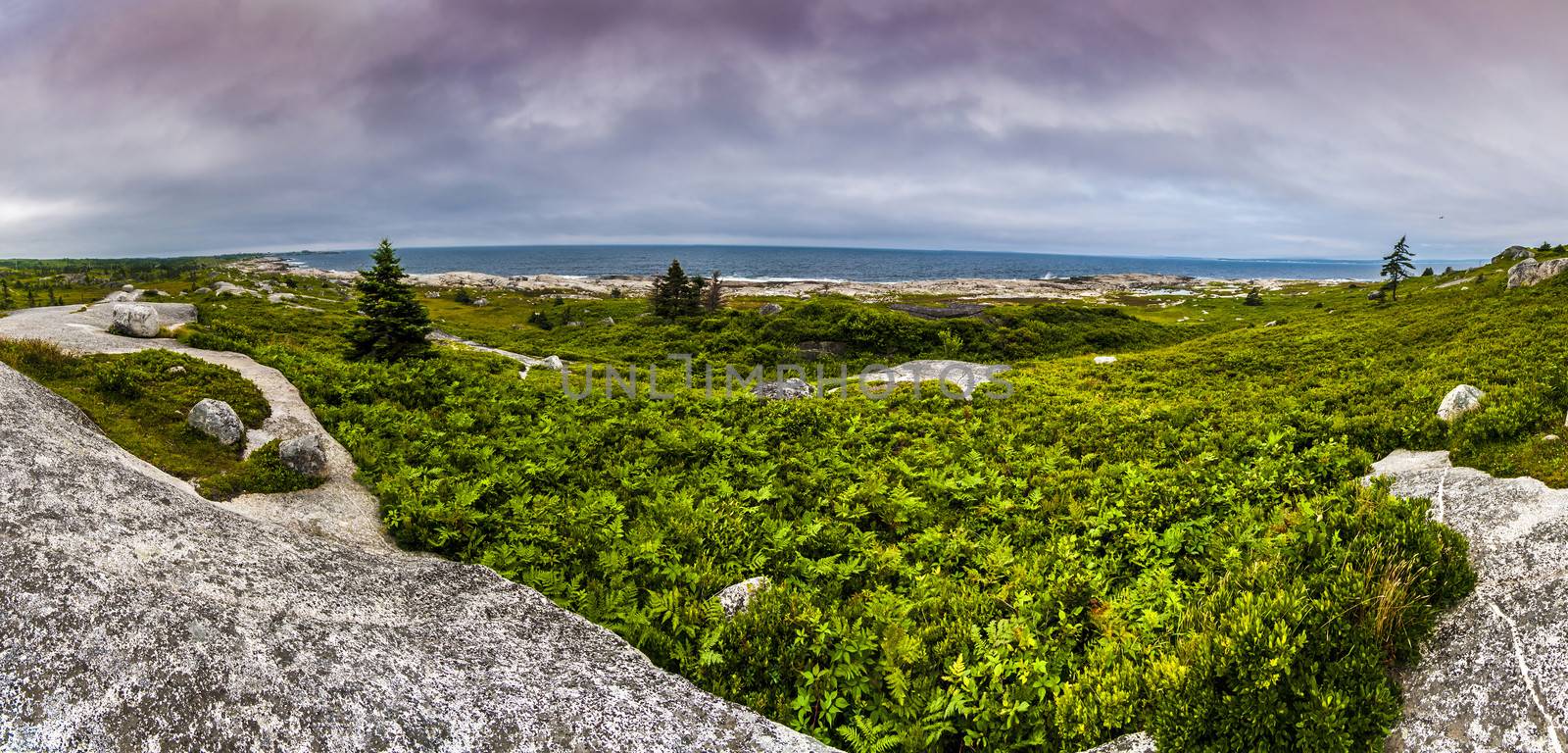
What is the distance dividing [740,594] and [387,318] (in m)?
23.1

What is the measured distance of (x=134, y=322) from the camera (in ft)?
74.8

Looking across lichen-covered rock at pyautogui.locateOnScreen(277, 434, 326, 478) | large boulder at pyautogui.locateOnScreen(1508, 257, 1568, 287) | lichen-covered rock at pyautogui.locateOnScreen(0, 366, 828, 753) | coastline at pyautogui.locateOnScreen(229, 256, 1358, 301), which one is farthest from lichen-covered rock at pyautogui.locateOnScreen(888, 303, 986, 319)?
coastline at pyautogui.locateOnScreen(229, 256, 1358, 301)

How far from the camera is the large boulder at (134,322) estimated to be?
74.7 ft

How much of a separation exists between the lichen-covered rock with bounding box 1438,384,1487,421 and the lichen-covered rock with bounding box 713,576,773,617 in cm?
1522

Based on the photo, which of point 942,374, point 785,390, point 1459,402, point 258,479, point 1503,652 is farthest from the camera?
point 942,374

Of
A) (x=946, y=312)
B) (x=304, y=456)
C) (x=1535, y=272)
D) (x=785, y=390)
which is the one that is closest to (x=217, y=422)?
(x=304, y=456)

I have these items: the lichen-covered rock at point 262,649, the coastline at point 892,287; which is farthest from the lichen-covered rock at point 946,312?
the coastline at point 892,287

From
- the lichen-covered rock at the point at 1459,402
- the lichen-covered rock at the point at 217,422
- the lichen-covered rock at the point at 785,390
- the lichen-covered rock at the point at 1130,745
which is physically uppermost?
the lichen-covered rock at the point at 1459,402

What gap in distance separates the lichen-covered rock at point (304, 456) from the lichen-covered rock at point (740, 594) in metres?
8.92

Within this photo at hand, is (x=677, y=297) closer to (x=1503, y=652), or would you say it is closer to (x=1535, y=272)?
(x=1503, y=652)

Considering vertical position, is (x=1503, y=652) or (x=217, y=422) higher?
(x=217, y=422)

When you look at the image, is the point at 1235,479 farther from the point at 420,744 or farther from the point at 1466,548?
the point at 420,744

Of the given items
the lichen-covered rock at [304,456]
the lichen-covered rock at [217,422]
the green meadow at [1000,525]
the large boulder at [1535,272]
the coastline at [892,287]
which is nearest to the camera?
the green meadow at [1000,525]

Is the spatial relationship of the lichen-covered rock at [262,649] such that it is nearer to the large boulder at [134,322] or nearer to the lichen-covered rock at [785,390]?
the lichen-covered rock at [785,390]
